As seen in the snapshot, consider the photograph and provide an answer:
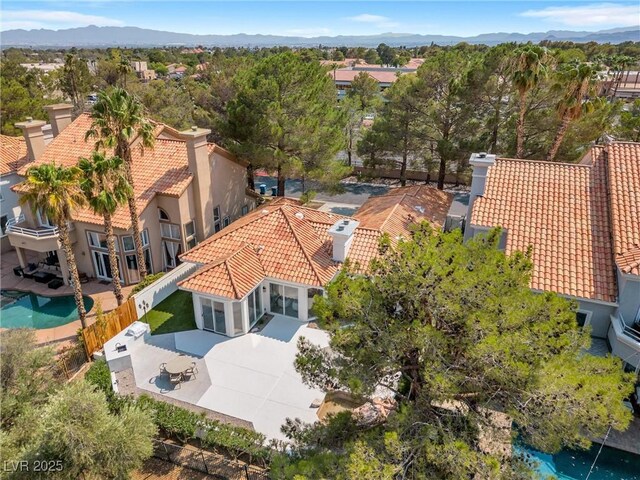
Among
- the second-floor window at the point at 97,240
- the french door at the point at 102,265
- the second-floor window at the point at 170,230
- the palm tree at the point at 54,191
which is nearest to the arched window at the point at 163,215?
the second-floor window at the point at 170,230

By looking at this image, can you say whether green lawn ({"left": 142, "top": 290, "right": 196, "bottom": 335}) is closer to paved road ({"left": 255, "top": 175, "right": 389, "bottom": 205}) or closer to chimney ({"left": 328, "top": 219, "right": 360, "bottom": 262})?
chimney ({"left": 328, "top": 219, "right": 360, "bottom": 262})

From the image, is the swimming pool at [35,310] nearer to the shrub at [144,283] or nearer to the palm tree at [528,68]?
the shrub at [144,283]

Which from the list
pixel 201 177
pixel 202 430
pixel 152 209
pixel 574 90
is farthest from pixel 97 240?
pixel 574 90

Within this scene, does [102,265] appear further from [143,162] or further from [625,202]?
[625,202]

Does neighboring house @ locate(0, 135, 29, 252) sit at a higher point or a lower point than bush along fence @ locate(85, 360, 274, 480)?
higher

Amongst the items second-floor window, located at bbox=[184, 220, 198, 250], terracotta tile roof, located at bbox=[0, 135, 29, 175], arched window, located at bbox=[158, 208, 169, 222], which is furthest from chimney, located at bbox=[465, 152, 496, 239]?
terracotta tile roof, located at bbox=[0, 135, 29, 175]
